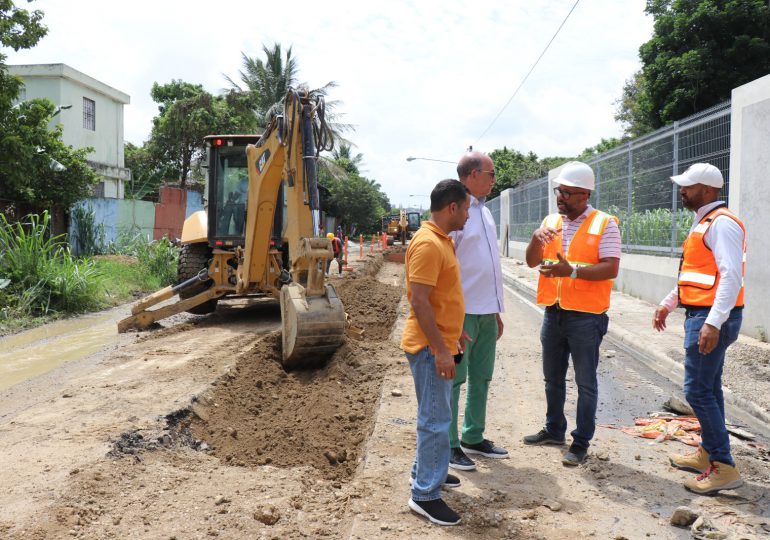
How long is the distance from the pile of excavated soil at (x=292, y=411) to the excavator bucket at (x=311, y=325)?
204 millimetres

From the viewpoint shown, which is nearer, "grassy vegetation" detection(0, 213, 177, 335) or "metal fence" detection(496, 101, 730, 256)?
"metal fence" detection(496, 101, 730, 256)

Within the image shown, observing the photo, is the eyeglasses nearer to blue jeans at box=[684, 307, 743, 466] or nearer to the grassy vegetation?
blue jeans at box=[684, 307, 743, 466]

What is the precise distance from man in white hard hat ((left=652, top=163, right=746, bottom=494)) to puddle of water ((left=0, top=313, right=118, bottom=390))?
274 inches

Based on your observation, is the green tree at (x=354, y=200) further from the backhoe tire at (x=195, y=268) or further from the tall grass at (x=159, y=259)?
the backhoe tire at (x=195, y=268)

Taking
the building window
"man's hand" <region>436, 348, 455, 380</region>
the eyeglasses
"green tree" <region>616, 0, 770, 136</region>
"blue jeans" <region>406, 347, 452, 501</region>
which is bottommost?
"blue jeans" <region>406, 347, 452, 501</region>

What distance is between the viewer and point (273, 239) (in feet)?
34.2

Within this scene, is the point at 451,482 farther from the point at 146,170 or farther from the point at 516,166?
the point at 516,166

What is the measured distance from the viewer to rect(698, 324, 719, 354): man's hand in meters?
3.73

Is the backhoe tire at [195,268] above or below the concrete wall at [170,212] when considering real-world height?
below

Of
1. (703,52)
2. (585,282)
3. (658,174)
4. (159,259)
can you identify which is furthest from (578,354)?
(703,52)

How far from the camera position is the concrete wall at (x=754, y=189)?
8.70 m

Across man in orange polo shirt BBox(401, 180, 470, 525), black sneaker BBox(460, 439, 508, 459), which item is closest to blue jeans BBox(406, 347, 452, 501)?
man in orange polo shirt BBox(401, 180, 470, 525)

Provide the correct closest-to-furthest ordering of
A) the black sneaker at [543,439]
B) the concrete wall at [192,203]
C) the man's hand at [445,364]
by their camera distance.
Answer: the man's hand at [445,364]
the black sneaker at [543,439]
the concrete wall at [192,203]

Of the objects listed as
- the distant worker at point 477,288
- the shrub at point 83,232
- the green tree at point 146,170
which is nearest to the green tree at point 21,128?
the shrub at point 83,232
